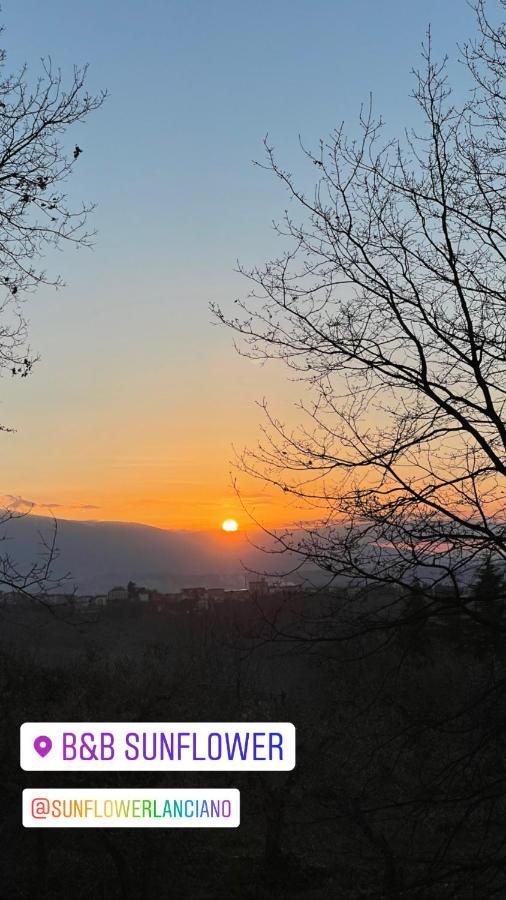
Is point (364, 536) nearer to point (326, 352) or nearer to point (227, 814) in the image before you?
point (326, 352)

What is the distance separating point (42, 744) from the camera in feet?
39.9

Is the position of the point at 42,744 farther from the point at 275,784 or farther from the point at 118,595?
the point at 118,595

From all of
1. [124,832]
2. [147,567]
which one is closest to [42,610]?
[124,832]

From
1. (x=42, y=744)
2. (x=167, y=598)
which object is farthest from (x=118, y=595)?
(x=42, y=744)

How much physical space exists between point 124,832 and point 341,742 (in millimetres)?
13785

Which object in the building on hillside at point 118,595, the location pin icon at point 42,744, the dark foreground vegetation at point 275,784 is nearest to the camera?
the dark foreground vegetation at point 275,784

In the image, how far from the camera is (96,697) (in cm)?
2152

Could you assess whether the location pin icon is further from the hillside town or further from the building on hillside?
the building on hillside

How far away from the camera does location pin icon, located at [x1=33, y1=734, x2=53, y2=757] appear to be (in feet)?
38.1

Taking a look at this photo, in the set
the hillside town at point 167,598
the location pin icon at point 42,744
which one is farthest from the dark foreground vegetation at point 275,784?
the location pin icon at point 42,744

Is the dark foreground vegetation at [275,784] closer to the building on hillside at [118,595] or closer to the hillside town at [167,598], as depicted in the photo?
the hillside town at [167,598]

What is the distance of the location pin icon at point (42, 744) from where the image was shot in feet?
38.1

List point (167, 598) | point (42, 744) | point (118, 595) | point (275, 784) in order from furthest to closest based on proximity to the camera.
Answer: point (167, 598) → point (118, 595) → point (275, 784) → point (42, 744)

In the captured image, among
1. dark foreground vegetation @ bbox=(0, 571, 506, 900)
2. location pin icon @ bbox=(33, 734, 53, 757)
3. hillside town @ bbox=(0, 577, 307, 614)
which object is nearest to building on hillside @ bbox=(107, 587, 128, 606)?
hillside town @ bbox=(0, 577, 307, 614)
